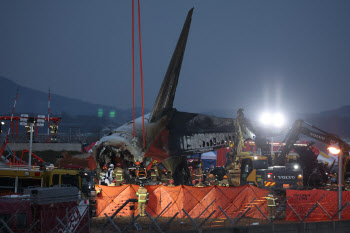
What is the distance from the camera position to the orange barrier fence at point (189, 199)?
66.2 feet

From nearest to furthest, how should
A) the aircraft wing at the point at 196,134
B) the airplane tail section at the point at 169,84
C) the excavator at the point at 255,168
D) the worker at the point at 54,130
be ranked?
the airplane tail section at the point at 169,84, the aircraft wing at the point at 196,134, the excavator at the point at 255,168, the worker at the point at 54,130

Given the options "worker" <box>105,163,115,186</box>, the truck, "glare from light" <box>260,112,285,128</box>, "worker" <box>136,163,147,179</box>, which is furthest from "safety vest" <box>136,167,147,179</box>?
"glare from light" <box>260,112,285,128</box>

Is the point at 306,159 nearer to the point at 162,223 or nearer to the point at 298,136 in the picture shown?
the point at 298,136

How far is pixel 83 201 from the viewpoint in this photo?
1245cm

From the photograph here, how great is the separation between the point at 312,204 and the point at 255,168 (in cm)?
886

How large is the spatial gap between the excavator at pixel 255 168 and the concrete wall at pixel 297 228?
8721 millimetres

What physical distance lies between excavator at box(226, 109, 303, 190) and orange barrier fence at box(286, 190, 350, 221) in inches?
192

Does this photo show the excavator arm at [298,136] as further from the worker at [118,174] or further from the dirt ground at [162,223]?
the worker at [118,174]

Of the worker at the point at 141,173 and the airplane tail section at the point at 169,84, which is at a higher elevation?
the airplane tail section at the point at 169,84

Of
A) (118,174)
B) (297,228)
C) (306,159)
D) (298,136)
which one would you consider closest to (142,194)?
(118,174)

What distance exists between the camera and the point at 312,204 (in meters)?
19.1

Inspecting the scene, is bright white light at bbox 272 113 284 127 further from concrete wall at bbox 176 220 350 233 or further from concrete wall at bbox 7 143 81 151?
concrete wall at bbox 176 220 350 233

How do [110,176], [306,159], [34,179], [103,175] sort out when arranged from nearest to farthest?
[34,179], [103,175], [110,176], [306,159]

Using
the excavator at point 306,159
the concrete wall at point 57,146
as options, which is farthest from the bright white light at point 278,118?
the concrete wall at point 57,146
